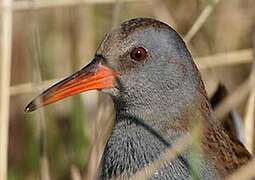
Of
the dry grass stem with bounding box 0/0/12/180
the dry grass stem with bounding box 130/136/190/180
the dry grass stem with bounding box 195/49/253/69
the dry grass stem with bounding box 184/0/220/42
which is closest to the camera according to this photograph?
the dry grass stem with bounding box 130/136/190/180

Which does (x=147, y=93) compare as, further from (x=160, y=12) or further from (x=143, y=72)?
(x=160, y=12)

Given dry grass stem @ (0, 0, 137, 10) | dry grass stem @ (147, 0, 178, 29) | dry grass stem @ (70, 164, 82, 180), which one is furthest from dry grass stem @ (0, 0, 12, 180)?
dry grass stem @ (147, 0, 178, 29)

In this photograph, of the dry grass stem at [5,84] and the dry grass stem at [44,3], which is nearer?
the dry grass stem at [5,84]

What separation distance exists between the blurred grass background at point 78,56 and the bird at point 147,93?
0.94 metres

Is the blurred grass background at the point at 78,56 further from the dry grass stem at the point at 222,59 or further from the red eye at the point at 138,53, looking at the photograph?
the red eye at the point at 138,53

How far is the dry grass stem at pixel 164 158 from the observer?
12.5 ft

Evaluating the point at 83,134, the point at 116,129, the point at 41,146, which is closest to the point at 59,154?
the point at 83,134

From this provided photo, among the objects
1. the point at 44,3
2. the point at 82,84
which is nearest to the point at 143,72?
the point at 82,84

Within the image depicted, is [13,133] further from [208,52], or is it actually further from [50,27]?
[208,52]

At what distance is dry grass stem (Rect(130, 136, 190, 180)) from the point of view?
380 cm

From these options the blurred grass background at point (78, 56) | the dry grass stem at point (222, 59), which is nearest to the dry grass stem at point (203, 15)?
the blurred grass background at point (78, 56)

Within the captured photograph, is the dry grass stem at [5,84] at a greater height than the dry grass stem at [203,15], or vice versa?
the dry grass stem at [203,15]

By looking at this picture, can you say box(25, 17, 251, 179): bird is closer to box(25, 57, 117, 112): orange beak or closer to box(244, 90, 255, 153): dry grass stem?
box(25, 57, 117, 112): orange beak

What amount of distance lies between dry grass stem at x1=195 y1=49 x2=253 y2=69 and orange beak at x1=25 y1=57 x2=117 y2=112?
1211 mm
